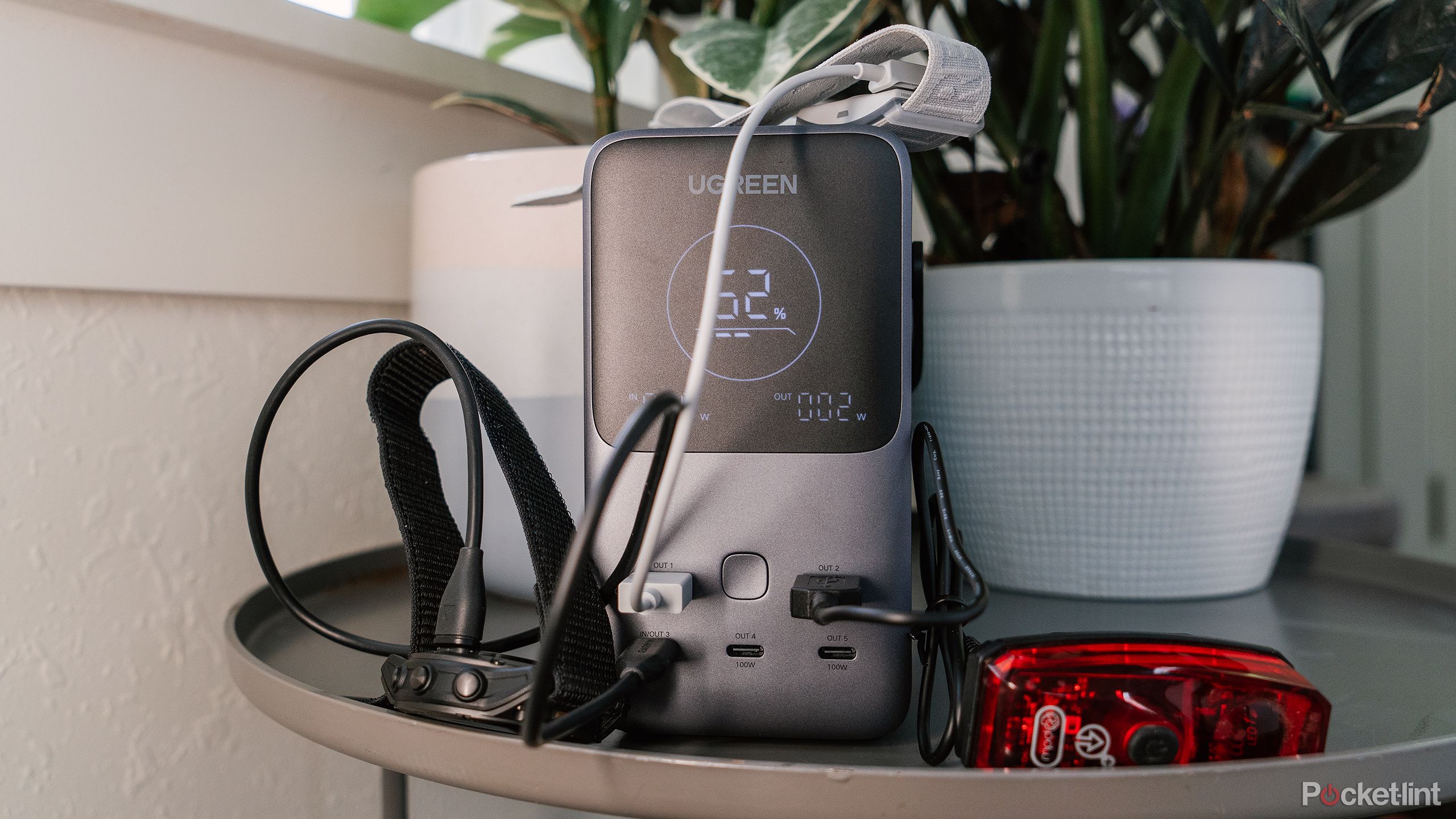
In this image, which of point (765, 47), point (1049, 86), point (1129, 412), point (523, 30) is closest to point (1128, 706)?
point (1129, 412)

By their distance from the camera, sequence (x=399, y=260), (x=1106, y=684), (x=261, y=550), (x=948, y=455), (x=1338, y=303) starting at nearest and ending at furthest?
1. (x=1106, y=684)
2. (x=261, y=550)
3. (x=948, y=455)
4. (x=399, y=260)
5. (x=1338, y=303)

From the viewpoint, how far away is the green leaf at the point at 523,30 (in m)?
0.72

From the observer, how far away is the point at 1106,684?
10.8 inches

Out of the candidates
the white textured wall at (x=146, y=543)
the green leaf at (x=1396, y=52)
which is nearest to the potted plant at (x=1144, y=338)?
the green leaf at (x=1396, y=52)

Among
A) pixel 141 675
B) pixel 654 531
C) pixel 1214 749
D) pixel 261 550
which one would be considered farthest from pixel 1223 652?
pixel 141 675

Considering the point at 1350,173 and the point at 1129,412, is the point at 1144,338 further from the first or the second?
the point at 1350,173

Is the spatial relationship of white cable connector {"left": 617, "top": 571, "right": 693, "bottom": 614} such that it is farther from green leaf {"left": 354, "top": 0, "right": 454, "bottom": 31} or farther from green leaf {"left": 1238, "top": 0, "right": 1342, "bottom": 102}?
green leaf {"left": 354, "top": 0, "right": 454, "bottom": 31}

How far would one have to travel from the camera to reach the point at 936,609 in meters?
0.36

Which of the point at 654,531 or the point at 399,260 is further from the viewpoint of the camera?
the point at 399,260

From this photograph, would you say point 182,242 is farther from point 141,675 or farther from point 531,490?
point 531,490

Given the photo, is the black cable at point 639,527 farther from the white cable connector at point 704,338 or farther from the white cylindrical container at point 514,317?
the white cylindrical container at point 514,317

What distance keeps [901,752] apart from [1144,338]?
28cm

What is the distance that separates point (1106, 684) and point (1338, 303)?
156 cm

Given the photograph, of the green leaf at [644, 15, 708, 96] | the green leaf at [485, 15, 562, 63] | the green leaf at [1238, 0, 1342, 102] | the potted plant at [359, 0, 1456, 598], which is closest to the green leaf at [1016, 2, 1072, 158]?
the potted plant at [359, 0, 1456, 598]
